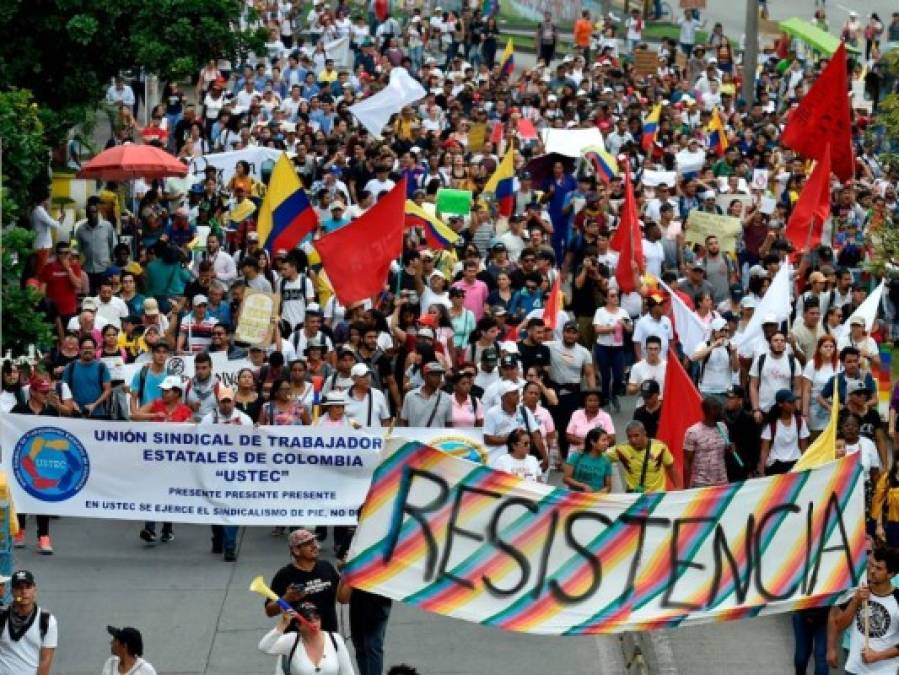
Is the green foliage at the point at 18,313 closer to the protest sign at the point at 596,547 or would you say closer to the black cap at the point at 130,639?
the protest sign at the point at 596,547

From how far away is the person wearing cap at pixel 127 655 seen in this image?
41.9 ft

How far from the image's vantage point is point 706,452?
16953 mm

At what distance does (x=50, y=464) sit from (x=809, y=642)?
19.2 ft

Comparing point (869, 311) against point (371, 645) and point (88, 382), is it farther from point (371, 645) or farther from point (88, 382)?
point (371, 645)

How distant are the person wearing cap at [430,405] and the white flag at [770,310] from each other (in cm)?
324

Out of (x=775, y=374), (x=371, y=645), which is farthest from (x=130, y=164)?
(x=371, y=645)

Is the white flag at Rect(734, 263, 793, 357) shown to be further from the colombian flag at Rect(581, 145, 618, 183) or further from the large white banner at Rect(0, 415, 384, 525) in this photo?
the colombian flag at Rect(581, 145, 618, 183)

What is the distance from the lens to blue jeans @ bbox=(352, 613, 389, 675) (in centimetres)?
1413

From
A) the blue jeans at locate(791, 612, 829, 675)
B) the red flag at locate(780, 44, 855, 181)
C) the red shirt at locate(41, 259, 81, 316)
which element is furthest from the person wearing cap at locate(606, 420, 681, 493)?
the red flag at locate(780, 44, 855, 181)

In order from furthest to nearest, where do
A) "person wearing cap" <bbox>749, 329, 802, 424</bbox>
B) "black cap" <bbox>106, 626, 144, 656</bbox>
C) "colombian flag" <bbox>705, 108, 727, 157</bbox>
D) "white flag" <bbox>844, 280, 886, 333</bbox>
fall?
"colombian flag" <bbox>705, 108, 727, 157</bbox> → "white flag" <bbox>844, 280, 886, 333</bbox> → "person wearing cap" <bbox>749, 329, 802, 424</bbox> → "black cap" <bbox>106, 626, 144, 656</bbox>

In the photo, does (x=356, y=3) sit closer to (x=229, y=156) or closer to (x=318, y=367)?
(x=229, y=156)

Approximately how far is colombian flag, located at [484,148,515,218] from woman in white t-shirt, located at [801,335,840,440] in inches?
292

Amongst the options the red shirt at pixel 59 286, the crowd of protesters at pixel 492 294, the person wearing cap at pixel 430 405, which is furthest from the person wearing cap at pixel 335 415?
the red shirt at pixel 59 286

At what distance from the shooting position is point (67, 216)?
2511cm
